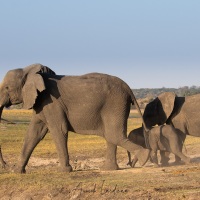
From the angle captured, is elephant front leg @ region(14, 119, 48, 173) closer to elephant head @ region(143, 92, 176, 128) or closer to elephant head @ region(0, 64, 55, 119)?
elephant head @ region(0, 64, 55, 119)

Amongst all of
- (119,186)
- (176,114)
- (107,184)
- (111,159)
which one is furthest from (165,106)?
(119,186)

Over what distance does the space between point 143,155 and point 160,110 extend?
9.07 ft

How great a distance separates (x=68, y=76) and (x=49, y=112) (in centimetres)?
115

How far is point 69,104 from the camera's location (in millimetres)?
15125

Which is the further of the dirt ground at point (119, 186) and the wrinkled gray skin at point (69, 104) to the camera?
the wrinkled gray skin at point (69, 104)

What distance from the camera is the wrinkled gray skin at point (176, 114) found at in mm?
17500

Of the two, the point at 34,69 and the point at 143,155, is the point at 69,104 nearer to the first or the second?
the point at 34,69

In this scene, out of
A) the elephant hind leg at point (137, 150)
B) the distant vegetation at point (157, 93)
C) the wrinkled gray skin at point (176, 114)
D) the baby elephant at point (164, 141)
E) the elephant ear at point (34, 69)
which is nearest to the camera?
the elephant hind leg at point (137, 150)

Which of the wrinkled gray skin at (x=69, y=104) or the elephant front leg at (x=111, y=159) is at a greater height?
the wrinkled gray skin at (x=69, y=104)

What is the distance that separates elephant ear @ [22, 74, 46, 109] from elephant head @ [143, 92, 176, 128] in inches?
157

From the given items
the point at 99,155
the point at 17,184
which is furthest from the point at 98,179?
the point at 99,155

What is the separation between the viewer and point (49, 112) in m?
15.0

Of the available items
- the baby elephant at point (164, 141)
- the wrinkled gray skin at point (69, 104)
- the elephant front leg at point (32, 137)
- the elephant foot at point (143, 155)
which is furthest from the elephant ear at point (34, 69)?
the baby elephant at point (164, 141)

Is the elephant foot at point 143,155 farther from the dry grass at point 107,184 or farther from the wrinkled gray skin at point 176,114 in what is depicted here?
the wrinkled gray skin at point 176,114
